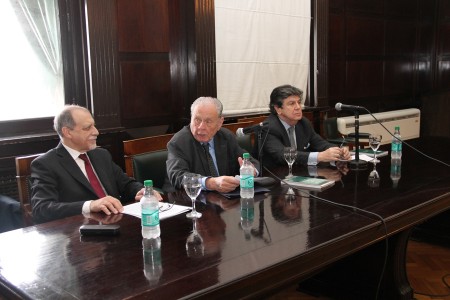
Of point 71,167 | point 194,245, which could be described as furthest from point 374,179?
point 71,167

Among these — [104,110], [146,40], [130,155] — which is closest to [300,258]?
[130,155]

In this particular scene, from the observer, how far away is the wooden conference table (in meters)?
1.20

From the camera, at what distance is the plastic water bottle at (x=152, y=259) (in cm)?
124

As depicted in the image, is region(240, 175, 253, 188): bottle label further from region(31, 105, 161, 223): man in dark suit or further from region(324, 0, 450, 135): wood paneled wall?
region(324, 0, 450, 135): wood paneled wall

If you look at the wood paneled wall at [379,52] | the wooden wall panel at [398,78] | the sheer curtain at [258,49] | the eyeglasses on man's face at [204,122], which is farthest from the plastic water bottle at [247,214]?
the wooden wall panel at [398,78]

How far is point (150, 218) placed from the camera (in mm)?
1499

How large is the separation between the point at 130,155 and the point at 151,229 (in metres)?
1.25

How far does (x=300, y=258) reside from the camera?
1389 mm

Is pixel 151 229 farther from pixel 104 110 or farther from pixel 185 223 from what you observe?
pixel 104 110

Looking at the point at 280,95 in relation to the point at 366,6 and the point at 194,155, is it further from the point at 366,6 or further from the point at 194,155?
the point at 366,6

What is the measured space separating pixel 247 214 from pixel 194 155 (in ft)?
2.38

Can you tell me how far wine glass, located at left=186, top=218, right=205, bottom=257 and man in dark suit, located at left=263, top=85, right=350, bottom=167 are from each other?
1.29m

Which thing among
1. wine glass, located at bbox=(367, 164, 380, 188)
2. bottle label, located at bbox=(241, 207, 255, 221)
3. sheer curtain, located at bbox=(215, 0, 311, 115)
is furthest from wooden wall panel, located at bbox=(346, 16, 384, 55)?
bottle label, located at bbox=(241, 207, 255, 221)

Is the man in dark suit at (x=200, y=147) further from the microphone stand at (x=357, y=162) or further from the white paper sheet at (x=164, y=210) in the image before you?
the microphone stand at (x=357, y=162)
